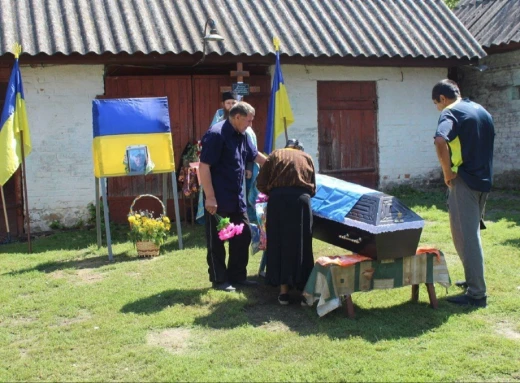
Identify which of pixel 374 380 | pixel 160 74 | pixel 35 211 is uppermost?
pixel 160 74

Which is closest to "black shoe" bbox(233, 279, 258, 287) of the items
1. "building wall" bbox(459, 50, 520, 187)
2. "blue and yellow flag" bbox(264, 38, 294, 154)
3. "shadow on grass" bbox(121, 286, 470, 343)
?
"shadow on grass" bbox(121, 286, 470, 343)

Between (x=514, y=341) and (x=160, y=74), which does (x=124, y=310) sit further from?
(x=160, y=74)

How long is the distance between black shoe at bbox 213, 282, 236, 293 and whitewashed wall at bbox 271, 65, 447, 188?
5.12 metres

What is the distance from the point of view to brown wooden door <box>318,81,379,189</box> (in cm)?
1104

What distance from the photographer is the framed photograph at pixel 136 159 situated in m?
7.77

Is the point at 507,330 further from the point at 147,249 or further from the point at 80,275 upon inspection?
the point at 80,275

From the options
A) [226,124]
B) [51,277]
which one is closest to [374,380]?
[226,124]

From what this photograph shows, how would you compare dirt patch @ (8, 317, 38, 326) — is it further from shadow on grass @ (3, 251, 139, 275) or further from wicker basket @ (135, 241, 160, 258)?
wicker basket @ (135, 241, 160, 258)

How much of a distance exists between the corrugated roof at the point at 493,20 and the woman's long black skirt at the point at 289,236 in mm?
7273

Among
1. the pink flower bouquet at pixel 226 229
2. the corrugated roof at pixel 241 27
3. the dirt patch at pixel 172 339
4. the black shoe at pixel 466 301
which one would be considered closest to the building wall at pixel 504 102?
the corrugated roof at pixel 241 27

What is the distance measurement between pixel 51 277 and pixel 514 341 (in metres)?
4.66

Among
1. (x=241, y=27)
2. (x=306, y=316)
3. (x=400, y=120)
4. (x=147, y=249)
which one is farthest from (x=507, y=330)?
(x=400, y=120)

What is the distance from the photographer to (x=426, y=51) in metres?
11.0

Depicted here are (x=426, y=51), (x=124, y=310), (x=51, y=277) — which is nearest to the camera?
(x=124, y=310)
